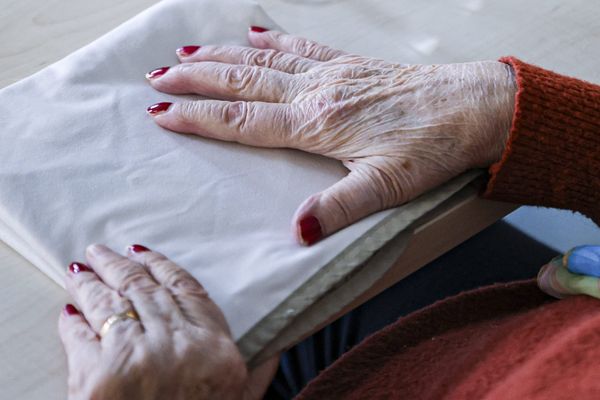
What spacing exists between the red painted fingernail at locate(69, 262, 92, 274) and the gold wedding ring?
7 cm

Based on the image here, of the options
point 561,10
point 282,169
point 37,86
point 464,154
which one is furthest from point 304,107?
point 561,10

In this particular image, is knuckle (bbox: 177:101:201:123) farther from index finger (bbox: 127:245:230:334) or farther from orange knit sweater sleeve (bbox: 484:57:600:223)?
orange knit sweater sleeve (bbox: 484:57:600:223)

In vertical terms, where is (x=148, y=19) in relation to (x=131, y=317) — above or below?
above

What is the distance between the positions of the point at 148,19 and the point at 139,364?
0.49 m

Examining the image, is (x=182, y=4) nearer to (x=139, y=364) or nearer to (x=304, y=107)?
(x=304, y=107)

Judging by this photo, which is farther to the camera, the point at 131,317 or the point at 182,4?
the point at 182,4

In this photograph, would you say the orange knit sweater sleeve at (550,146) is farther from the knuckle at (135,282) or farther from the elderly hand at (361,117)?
the knuckle at (135,282)

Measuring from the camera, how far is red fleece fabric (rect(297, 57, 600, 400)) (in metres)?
0.63

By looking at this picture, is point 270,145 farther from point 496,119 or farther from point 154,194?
point 496,119

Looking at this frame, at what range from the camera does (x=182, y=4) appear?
35.9 inches

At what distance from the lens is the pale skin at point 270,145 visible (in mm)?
572

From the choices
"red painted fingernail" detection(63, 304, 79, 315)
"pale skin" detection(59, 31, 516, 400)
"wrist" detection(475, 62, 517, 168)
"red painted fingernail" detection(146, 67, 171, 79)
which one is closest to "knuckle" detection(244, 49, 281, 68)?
"pale skin" detection(59, 31, 516, 400)

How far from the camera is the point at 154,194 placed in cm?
71

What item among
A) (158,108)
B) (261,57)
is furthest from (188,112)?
(261,57)
